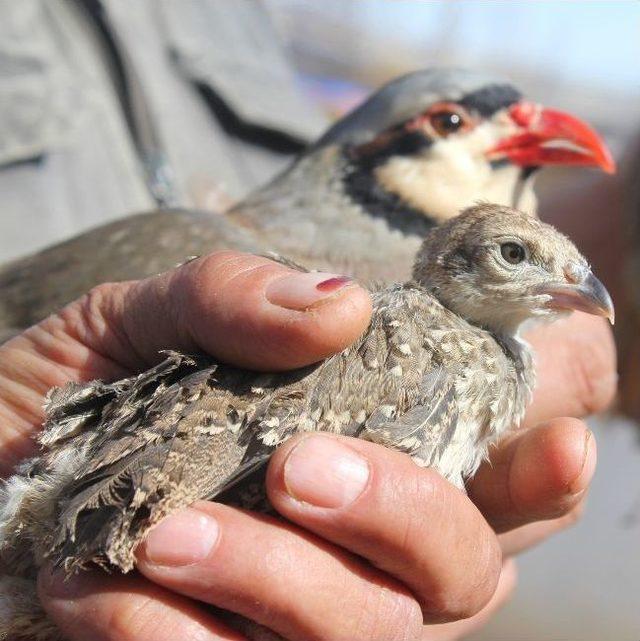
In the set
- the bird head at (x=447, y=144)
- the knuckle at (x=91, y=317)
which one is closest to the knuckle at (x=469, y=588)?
the knuckle at (x=91, y=317)

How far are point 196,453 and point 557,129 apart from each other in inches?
114

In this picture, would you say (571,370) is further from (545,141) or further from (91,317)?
(91,317)

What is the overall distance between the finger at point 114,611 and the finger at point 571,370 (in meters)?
1.89

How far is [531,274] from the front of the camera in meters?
2.80

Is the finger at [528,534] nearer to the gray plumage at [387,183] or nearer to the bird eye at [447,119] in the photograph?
the gray plumage at [387,183]

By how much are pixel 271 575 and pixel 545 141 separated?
2.92m

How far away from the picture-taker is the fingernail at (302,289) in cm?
238

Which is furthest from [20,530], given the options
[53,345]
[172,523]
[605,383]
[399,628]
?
[605,383]

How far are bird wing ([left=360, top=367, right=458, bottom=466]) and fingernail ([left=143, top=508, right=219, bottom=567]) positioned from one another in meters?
0.51

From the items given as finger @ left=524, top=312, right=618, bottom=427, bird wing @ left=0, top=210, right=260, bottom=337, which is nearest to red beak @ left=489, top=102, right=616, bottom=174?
finger @ left=524, top=312, right=618, bottom=427

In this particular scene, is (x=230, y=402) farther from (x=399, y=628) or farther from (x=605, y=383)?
(x=605, y=383)

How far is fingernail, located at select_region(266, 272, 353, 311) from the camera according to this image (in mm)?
2385

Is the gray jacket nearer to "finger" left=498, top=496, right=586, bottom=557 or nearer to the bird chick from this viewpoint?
the bird chick

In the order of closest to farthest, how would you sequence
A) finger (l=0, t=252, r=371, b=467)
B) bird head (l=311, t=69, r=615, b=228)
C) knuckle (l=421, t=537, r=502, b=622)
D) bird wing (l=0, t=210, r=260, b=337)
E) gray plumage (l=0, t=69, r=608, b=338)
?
finger (l=0, t=252, r=371, b=467) → knuckle (l=421, t=537, r=502, b=622) → bird wing (l=0, t=210, r=260, b=337) → gray plumage (l=0, t=69, r=608, b=338) → bird head (l=311, t=69, r=615, b=228)
